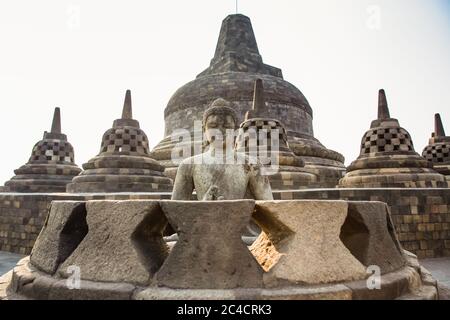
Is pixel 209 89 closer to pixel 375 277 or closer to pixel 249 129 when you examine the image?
pixel 249 129

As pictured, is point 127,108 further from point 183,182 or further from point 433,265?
point 433,265

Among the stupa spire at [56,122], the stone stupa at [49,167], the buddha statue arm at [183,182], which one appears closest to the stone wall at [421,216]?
the buddha statue arm at [183,182]

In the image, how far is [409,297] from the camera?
1.60m

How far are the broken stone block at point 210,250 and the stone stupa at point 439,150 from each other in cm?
1259

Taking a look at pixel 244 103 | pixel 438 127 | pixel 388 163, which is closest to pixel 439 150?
pixel 438 127

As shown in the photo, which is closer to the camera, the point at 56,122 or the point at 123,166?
the point at 123,166

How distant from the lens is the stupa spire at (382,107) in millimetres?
9453

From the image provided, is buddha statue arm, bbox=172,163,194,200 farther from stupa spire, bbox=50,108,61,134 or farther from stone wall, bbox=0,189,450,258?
stupa spire, bbox=50,108,61,134

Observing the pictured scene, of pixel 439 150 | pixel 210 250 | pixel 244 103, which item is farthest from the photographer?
pixel 244 103

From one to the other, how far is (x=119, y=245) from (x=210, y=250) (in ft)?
1.61

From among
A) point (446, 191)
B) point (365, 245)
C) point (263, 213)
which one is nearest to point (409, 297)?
point (365, 245)

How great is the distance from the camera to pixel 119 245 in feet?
5.17

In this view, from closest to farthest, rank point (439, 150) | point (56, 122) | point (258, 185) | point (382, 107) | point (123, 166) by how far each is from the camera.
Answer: point (258, 185) < point (123, 166) < point (382, 107) < point (56, 122) < point (439, 150)

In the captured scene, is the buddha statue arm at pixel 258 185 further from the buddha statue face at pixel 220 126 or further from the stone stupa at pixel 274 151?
the stone stupa at pixel 274 151
